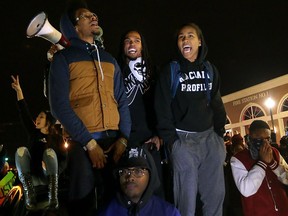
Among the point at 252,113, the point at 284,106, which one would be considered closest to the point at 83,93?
the point at 284,106

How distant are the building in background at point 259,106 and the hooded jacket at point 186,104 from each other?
79.6ft

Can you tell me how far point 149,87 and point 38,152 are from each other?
2.30 metres

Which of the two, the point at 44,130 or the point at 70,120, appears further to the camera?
the point at 44,130

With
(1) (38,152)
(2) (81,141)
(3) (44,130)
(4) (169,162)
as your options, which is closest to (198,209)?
(4) (169,162)

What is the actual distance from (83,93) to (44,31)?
114 centimetres

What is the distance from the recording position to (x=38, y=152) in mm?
5793

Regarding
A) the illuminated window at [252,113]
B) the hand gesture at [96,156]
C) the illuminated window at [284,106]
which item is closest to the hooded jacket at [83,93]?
the hand gesture at [96,156]

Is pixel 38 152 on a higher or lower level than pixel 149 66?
lower

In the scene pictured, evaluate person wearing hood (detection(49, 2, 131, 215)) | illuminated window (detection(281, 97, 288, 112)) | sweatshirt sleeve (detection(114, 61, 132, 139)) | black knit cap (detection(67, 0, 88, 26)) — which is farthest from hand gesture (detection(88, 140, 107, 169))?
illuminated window (detection(281, 97, 288, 112))

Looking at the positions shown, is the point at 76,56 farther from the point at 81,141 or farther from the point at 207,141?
the point at 207,141

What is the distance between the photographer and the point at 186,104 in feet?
14.1

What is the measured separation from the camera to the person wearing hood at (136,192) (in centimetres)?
358

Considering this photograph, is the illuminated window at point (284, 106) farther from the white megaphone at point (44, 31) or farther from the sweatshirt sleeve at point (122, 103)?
the white megaphone at point (44, 31)

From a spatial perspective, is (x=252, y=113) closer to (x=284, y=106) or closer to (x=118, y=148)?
(x=284, y=106)
